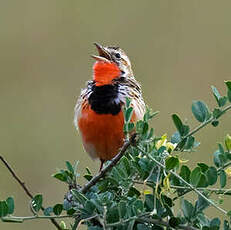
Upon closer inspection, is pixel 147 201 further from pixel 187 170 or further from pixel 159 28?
pixel 159 28

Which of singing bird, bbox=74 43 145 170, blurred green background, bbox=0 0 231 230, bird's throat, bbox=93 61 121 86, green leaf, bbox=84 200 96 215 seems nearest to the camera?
green leaf, bbox=84 200 96 215

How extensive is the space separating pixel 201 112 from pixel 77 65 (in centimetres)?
346

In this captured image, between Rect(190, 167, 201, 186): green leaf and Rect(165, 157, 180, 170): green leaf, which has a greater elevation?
Rect(165, 157, 180, 170): green leaf

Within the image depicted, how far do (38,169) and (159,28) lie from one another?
5.31ft

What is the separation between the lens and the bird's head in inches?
122

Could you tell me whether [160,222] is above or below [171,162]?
below

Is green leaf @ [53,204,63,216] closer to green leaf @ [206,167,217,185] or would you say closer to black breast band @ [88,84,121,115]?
green leaf @ [206,167,217,185]

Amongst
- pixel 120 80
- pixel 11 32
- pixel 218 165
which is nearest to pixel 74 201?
pixel 218 165

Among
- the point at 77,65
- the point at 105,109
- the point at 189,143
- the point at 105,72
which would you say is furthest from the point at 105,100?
the point at 77,65

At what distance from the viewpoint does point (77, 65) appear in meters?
5.34

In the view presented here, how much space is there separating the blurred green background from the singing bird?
1.33 meters

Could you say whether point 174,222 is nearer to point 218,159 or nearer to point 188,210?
point 188,210

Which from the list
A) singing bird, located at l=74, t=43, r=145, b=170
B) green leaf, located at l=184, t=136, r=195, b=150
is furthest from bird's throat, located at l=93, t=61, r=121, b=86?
green leaf, located at l=184, t=136, r=195, b=150

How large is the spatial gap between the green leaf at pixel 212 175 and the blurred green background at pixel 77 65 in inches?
98.7
